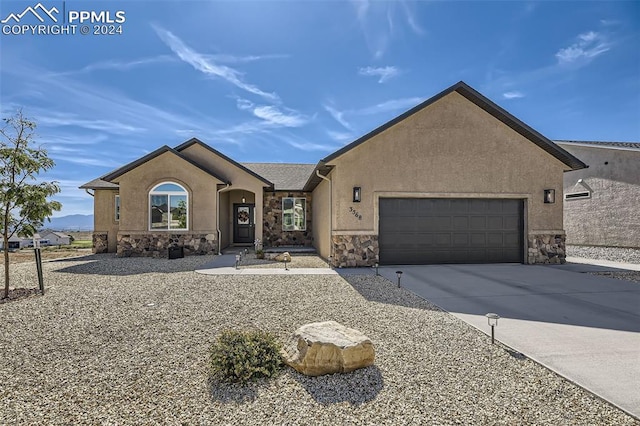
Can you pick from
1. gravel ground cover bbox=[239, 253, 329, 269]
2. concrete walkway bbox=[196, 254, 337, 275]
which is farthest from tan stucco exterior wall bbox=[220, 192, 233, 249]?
concrete walkway bbox=[196, 254, 337, 275]

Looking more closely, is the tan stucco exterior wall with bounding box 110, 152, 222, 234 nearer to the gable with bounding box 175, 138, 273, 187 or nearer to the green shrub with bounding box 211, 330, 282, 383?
the gable with bounding box 175, 138, 273, 187

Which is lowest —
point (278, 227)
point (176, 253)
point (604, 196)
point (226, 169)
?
point (176, 253)

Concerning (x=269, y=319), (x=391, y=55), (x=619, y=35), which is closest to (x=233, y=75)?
(x=391, y=55)

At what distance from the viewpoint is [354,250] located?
10367mm

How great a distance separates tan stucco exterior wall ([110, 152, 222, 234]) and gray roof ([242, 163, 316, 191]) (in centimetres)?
408

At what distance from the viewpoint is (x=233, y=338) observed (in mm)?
3688

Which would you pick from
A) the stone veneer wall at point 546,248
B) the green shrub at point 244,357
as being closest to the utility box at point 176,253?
the green shrub at point 244,357

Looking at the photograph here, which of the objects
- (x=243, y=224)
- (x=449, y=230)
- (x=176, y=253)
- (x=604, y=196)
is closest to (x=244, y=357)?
(x=449, y=230)

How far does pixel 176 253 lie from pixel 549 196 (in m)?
15.0

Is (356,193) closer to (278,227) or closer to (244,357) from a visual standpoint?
(244,357)

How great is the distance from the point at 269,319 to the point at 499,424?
3564 millimetres

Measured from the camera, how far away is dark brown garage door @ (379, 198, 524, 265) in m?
10.7

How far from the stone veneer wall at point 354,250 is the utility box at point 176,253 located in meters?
6.92

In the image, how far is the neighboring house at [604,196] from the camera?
12398mm
